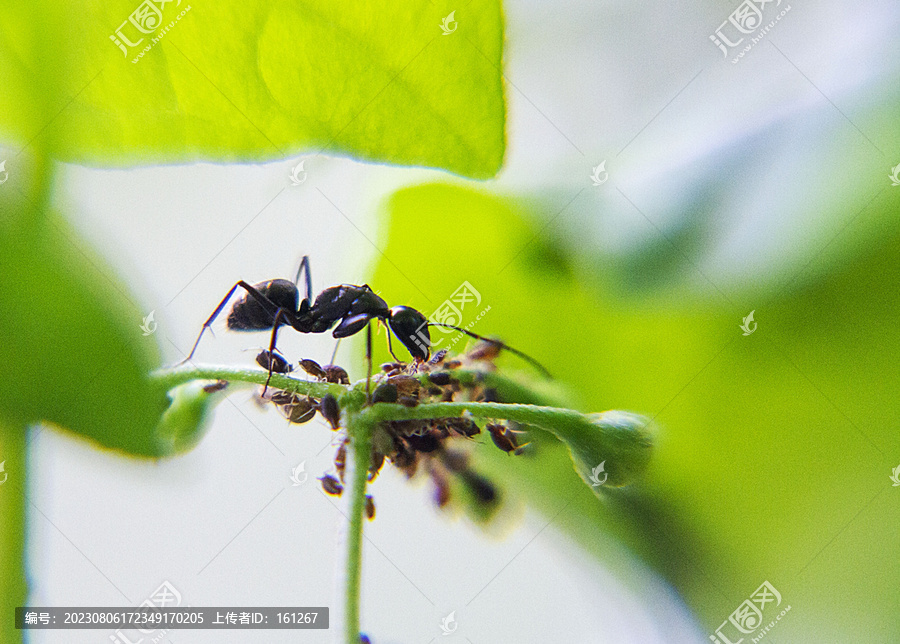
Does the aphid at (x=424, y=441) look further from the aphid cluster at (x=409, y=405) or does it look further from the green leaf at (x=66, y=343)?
the green leaf at (x=66, y=343)

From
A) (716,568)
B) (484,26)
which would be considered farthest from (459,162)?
(716,568)

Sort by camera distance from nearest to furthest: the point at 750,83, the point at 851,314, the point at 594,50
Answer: the point at 851,314, the point at 750,83, the point at 594,50

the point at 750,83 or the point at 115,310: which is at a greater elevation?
the point at 115,310

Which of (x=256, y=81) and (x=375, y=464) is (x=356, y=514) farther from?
(x=256, y=81)

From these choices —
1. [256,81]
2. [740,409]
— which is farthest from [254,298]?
[740,409]

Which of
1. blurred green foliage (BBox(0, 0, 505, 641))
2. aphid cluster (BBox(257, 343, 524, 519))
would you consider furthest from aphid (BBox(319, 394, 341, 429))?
blurred green foliage (BBox(0, 0, 505, 641))

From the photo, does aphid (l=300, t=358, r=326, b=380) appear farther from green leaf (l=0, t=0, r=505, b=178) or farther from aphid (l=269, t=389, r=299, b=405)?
green leaf (l=0, t=0, r=505, b=178)

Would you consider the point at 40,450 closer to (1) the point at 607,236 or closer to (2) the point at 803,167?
(1) the point at 607,236

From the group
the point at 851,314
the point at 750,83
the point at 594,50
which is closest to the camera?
the point at 851,314
